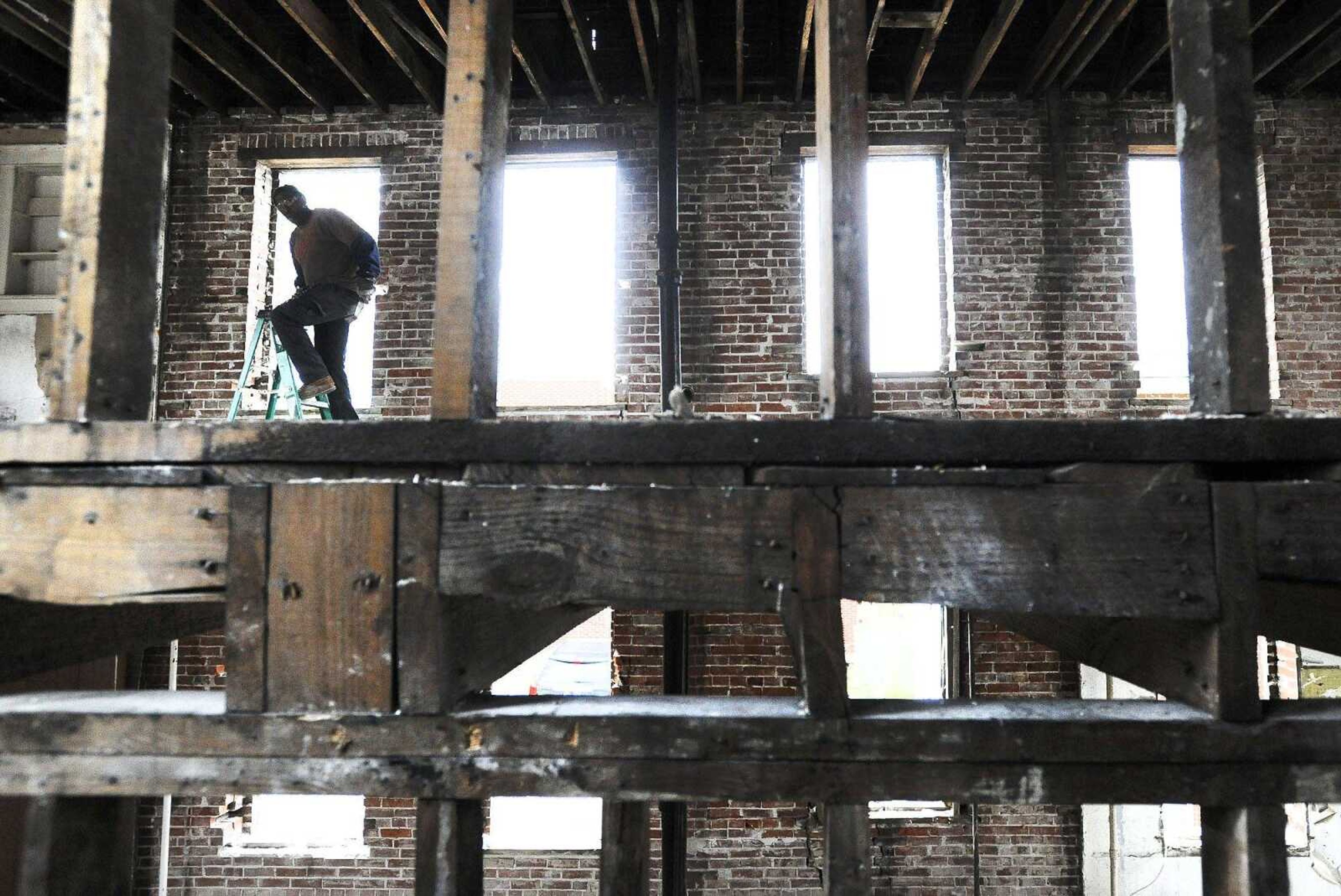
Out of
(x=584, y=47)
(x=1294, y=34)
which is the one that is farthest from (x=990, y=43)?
(x=584, y=47)

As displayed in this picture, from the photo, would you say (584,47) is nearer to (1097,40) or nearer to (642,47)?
(642,47)

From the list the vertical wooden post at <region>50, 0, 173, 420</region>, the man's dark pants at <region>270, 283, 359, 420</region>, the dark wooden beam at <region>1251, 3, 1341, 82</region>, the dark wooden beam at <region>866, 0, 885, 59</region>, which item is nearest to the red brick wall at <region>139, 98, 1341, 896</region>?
the dark wooden beam at <region>1251, 3, 1341, 82</region>

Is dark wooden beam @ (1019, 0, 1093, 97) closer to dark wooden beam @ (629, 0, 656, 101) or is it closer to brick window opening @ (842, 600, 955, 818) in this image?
dark wooden beam @ (629, 0, 656, 101)

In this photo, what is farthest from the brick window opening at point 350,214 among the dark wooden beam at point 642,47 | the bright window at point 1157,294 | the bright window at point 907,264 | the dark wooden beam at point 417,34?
the bright window at point 1157,294

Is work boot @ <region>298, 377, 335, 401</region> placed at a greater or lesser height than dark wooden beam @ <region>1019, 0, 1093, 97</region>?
lesser

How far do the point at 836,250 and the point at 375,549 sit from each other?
97 centimetres

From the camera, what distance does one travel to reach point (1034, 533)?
1287 millimetres

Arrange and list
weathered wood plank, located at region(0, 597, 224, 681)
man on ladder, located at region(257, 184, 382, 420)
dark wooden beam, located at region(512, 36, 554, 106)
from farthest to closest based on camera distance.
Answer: dark wooden beam, located at region(512, 36, 554, 106), man on ladder, located at region(257, 184, 382, 420), weathered wood plank, located at region(0, 597, 224, 681)

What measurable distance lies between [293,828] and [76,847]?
5163 mm

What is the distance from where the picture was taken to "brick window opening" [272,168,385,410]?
19.8 ft

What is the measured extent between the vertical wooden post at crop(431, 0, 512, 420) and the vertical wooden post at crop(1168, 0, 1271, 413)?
4.18ft

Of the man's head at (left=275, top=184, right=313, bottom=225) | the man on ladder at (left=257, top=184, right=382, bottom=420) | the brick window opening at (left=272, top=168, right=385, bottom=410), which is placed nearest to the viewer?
the man on ladder at (left=257, top=184, right=382, bottom=420)

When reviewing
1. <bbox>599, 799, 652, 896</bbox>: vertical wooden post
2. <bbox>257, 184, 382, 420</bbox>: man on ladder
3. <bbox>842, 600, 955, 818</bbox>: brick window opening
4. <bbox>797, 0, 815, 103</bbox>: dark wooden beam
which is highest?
<bbox>797, 0, 815, 103</bbox>: dark wooden beam

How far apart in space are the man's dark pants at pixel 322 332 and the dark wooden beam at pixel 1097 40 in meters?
5.16
